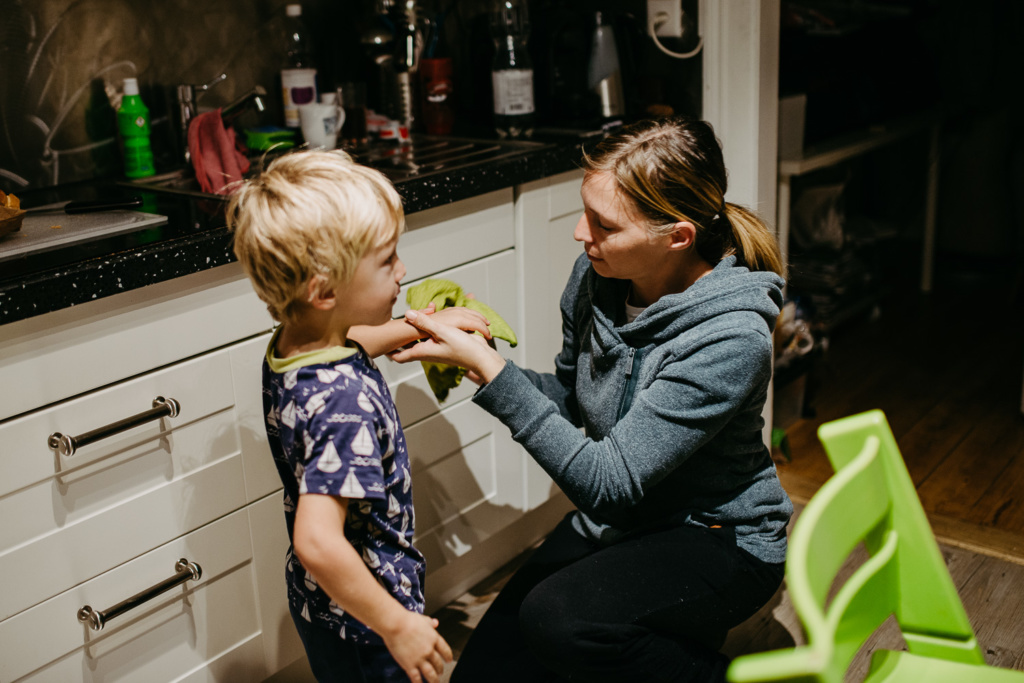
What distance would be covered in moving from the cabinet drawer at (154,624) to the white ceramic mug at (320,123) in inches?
32.4

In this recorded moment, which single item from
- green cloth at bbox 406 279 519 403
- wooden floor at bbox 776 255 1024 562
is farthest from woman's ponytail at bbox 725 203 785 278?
wooden floor at bbox 776 255 1024 562

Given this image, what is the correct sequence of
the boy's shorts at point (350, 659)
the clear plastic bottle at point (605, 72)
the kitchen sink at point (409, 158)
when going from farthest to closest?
1. the clear plastic bottle at point (605, 72)
2. the kitchen sink at point (409, 158)
3. the boy's shorts at point (350, 659)

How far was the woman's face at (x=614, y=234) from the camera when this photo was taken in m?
1.29

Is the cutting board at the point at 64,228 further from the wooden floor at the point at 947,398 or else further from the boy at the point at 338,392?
the wooden floor at the point at 947,398

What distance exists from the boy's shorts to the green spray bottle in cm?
105

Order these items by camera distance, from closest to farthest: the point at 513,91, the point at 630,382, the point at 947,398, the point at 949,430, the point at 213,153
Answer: the point at 630,382
the point at 213,153
the point at 513,91
the point at 949,430
the point at 947,398

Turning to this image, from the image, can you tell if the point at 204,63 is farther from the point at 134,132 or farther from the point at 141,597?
the point at 141,597

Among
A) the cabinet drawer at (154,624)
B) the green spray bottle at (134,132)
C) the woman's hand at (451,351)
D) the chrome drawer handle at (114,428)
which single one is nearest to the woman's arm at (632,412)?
the woman's hand at (451,351)

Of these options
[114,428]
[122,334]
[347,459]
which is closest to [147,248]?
[122,334]

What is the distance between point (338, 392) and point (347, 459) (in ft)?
0.25

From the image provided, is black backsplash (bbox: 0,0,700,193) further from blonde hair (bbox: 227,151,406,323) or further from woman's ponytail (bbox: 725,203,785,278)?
blonde hair (bbox: 227,151,406,323)

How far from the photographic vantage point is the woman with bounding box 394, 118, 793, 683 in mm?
1256

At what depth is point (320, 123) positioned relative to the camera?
1920mm

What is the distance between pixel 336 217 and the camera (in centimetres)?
99
